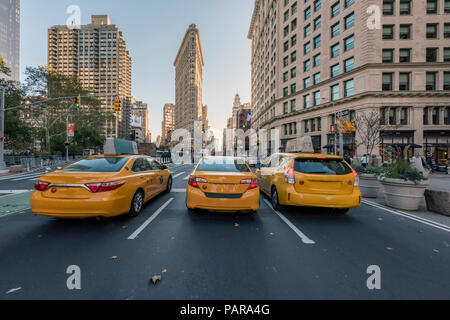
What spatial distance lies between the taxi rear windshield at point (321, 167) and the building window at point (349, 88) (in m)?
27.8

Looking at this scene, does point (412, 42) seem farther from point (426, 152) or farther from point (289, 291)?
point (289, 291)

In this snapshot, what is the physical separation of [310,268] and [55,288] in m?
3.33

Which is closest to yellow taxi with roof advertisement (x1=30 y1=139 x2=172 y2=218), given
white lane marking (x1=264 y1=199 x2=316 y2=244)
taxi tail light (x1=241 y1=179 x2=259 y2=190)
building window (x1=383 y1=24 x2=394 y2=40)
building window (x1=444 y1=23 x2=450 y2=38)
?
taxi tail light (x1=241 y1=179 x2=259 y2=190)

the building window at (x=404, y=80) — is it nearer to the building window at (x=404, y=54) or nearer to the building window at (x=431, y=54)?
the building window at (x=404, y=54)

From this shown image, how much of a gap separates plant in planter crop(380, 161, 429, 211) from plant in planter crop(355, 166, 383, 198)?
59.1 inches

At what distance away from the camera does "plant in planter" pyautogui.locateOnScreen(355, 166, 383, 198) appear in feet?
24.3

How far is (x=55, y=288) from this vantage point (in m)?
2.25

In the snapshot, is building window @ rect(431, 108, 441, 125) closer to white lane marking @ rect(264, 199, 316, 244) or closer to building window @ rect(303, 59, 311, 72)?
building window @ rect(303, 59, 311, 72)

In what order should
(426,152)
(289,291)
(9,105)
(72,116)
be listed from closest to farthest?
(289,291)
(426,152)
(9,105)
(72,116)

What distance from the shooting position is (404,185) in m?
5.64

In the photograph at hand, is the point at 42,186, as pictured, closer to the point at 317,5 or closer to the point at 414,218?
the point at 414,218

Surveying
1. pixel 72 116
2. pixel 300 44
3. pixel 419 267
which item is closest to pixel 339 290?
pixel 419 267

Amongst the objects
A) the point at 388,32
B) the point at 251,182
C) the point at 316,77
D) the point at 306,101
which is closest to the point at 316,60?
the point at 316,77

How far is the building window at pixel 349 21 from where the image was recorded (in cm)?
2611
